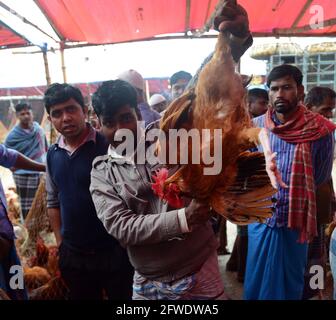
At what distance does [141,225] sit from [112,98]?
473mm

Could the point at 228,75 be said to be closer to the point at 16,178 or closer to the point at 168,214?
the point at 168,214

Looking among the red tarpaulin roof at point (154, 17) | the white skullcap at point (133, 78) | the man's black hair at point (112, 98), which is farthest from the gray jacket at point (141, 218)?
the red tarpaulin roof at point (154, 17)

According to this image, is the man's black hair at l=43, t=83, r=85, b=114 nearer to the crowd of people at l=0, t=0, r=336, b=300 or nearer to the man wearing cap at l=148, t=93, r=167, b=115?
the crowd of people at l=0, t=0, r=336, b=300

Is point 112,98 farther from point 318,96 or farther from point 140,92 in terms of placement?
point 318,96

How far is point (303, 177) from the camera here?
190cm

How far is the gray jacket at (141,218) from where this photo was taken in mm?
1124

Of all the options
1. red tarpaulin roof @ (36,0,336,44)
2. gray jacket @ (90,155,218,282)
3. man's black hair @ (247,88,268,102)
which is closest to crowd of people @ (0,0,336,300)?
gray jacket @ (90,155,218,282)

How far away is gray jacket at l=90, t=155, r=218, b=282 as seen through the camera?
112 cm

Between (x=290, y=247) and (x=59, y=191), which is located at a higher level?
(x=59, y=191)

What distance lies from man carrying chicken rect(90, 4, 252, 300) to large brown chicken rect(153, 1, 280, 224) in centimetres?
18

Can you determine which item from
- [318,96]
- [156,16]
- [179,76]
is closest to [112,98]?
[179,76]
